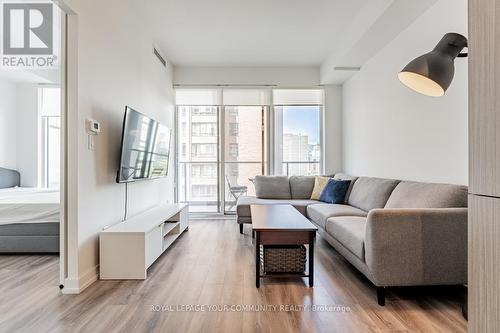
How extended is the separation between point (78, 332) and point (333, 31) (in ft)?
14.4

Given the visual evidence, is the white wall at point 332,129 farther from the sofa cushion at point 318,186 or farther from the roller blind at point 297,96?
the sofa cushion at point 318,186

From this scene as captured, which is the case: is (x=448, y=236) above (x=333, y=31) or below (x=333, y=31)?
below

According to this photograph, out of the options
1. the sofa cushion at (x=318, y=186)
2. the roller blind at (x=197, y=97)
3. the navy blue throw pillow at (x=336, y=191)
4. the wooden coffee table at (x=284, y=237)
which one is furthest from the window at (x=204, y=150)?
the wooden coffee table at (x=284, y=237)

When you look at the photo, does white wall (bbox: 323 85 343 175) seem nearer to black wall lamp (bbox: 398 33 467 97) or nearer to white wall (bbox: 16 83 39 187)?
black wall lamp (bbox: 398 33 467 97)

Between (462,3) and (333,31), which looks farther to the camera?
(333,31)

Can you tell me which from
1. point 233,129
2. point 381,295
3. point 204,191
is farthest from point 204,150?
point 381,295

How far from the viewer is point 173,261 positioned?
10.1 feet

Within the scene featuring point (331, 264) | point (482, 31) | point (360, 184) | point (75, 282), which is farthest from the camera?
point (360, 184)

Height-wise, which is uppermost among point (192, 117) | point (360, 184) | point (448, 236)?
point (192, 117)

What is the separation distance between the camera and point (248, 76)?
→ 554cm

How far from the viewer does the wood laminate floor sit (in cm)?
185

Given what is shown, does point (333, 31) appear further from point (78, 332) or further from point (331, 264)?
point (78, 332)

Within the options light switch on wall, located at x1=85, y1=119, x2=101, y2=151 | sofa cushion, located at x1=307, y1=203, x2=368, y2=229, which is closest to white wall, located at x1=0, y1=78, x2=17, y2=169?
light switch on wall, located at x1=85, y1=119, x2=101, y2=151

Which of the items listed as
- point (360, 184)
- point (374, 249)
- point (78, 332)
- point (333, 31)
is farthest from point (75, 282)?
point (333, 31)
